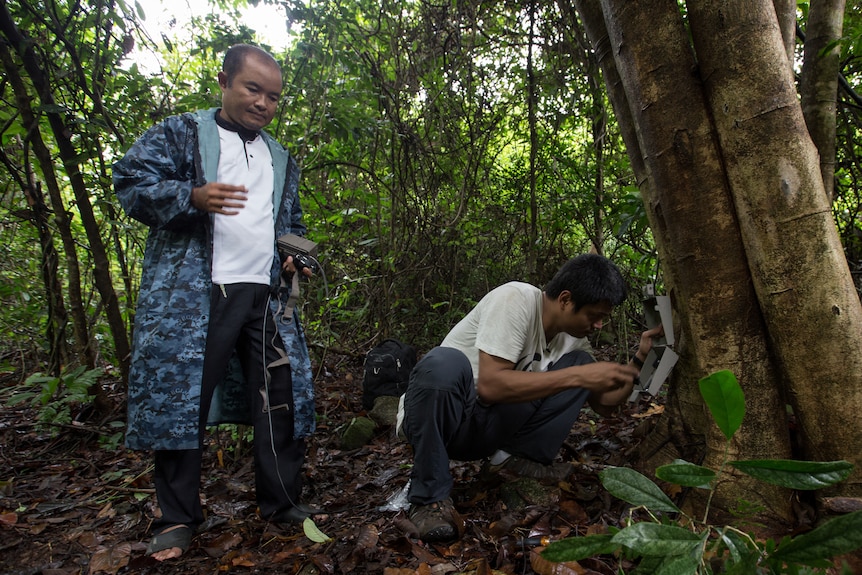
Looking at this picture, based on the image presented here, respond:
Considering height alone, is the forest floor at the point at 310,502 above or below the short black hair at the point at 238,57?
below

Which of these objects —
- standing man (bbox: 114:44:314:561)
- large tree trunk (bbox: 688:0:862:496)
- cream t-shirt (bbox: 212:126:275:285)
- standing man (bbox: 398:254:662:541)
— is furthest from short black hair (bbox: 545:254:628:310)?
cream t-shirt (bbox: 212:126:275:285)

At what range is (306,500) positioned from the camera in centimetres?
278

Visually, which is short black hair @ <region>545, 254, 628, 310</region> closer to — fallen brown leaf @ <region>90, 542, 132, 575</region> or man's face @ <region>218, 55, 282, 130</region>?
man's face @ <region>218, 55, 282, 130</region>

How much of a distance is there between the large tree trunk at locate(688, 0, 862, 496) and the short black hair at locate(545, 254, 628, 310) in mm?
628

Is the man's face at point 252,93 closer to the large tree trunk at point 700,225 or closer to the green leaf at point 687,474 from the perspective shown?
the large tree trunk at point 700,225

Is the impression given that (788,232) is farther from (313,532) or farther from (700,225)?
(313,532)

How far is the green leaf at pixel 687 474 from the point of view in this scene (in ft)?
3.00

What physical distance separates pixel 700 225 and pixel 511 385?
903 mm

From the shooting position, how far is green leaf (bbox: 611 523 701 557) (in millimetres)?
834

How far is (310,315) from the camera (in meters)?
5.70

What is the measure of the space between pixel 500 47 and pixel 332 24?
1.70 meters

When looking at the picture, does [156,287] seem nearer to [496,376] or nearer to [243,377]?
[243,377]

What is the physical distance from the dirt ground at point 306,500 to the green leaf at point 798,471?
984 millimetres

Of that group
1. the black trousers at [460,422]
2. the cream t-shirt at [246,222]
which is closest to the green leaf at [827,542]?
the black trousers at [460,422]
